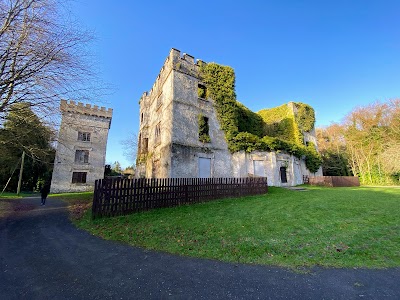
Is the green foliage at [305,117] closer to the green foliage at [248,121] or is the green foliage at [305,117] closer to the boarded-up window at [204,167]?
the green foliage at [248,121]

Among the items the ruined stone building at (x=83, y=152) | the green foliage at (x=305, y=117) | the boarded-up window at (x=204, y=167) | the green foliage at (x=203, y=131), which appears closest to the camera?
the boarded-up window at (x=204, y=167)

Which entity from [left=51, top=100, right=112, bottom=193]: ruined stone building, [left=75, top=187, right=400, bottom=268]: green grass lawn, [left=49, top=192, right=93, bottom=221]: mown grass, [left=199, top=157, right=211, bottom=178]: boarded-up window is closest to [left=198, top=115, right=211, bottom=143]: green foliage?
[left=199, top=157, right=211, bottom=178]: boarded-up window

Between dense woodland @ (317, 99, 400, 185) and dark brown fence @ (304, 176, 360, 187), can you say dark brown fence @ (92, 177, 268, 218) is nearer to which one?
dark brown fence @ (304, 176, 360, 187)

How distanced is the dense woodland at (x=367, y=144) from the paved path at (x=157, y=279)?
2703 centimetres

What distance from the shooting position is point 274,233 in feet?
19.8

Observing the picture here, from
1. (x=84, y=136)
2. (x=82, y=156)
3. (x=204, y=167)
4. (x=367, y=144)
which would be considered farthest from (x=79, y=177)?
(x=367, y=144)

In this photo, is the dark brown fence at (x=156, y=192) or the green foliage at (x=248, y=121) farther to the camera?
the green foliage at (x=248, y=121)

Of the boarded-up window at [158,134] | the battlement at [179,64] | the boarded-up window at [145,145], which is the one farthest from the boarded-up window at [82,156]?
the battlement at [179,64]

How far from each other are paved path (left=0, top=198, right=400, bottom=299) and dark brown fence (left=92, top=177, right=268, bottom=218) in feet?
→ 10.7

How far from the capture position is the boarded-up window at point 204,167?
1662 cm

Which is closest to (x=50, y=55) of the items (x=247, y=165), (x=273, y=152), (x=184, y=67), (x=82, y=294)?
(x=82, y=294)

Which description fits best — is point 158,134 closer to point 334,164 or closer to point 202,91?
point 202,91

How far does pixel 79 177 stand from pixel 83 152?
363 centimetres

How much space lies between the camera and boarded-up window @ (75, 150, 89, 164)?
2675 centimetres
